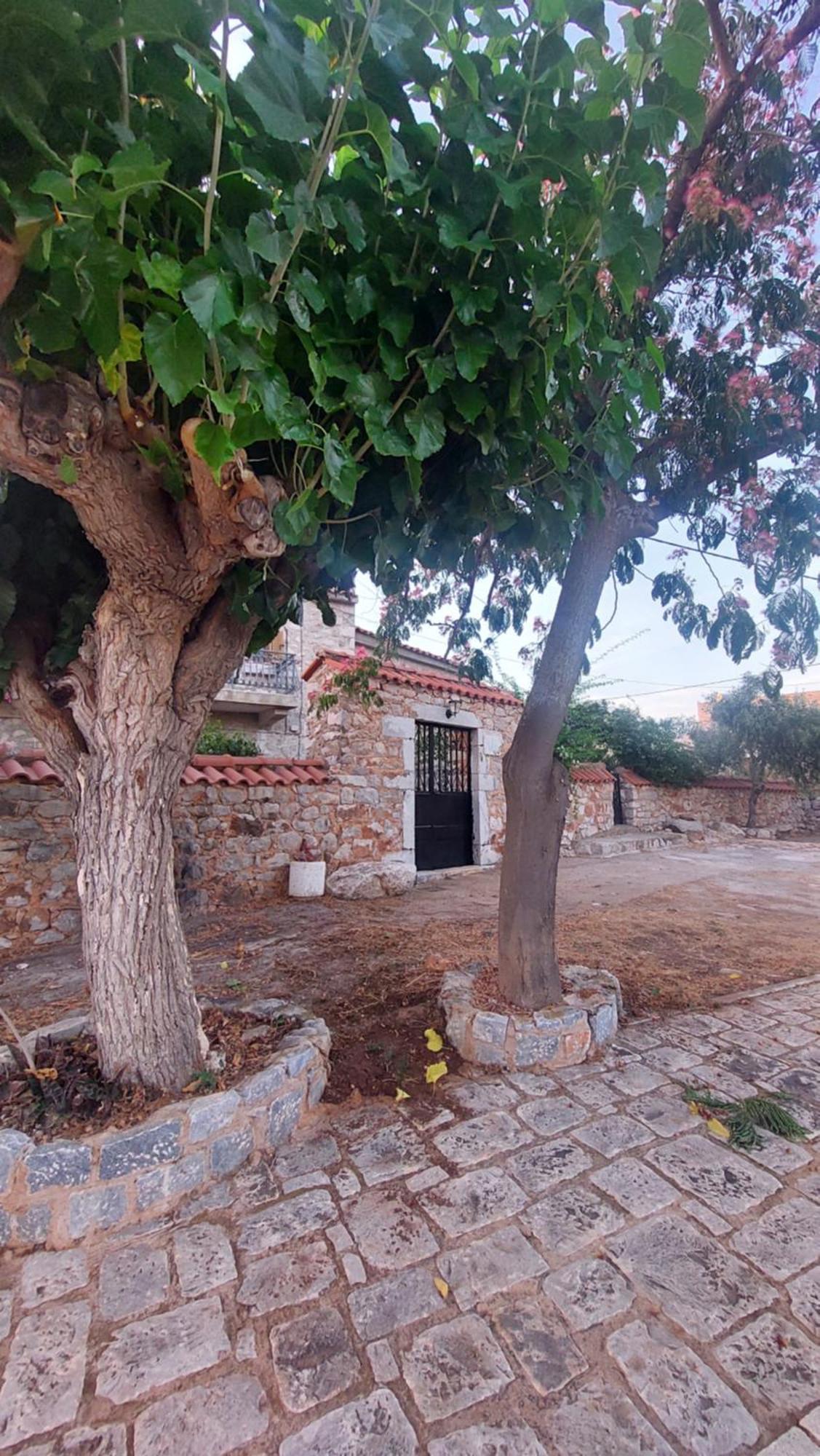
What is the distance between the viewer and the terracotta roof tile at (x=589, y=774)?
434 inches

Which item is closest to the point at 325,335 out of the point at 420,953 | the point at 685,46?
the point at 685,46

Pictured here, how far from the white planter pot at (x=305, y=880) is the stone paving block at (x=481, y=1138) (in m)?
3.97

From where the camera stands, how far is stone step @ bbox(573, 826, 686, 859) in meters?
10.6

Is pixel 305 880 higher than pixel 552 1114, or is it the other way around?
pixel 305 880

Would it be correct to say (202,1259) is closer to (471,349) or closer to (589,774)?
(471,349)

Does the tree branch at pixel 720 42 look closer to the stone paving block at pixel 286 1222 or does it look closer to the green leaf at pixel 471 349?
the green leaf at pixel 471 349

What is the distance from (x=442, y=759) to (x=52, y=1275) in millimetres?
6829

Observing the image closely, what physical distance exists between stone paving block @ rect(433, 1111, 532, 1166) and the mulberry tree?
2.10 feet

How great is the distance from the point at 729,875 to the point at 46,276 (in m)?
9.60

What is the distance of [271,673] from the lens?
1277 centimetres

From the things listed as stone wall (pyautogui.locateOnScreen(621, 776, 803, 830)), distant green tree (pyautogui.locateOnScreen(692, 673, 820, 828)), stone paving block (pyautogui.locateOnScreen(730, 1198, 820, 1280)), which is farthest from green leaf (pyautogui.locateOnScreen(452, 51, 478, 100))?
distant green tree (pyautogui.locateOnScreen(692, 673, 820, 828))

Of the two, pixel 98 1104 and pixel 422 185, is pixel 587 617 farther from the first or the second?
pixel 98 1104

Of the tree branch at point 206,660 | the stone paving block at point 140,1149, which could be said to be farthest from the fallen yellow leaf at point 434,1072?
the tree branch at point 206,660

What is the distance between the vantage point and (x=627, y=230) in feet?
4.33
